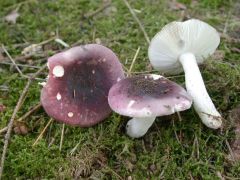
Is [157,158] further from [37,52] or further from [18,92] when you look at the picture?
[37,52]

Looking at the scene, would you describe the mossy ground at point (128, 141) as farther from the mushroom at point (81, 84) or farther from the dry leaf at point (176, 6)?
the dry leaf at point (176, 6)

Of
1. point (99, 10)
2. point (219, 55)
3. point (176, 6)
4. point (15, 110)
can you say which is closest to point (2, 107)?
point (15, 110)

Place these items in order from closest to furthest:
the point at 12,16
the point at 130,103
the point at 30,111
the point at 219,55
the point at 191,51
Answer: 1. the point at 130,103
2. the point at 191,51
3. the point at 30,111
4. the point at 219,55
5. the point at 12,16

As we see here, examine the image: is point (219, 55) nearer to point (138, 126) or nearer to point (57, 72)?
point (138, 126)

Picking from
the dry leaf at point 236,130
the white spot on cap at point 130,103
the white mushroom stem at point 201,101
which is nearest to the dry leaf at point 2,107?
the white spot on cap at point 130,103

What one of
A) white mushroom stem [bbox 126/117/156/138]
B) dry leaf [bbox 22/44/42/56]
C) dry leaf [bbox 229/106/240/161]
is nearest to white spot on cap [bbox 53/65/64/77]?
white mushroom stem [bbox 126/117/156/138]

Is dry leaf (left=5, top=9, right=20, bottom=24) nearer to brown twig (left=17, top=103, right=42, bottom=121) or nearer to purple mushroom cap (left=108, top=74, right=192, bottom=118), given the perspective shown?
brown twig (left=17, top=103, right=42, bottom=121)
